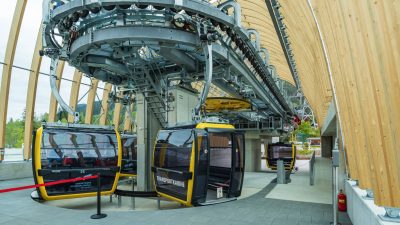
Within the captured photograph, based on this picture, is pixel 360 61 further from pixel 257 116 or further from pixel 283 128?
pixel 283 128

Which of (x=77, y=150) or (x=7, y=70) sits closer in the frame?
(x=77, y=150)

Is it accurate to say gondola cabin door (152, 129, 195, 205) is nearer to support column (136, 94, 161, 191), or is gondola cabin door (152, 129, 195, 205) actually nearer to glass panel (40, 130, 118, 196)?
glass panel (40, 130, 118, 196)

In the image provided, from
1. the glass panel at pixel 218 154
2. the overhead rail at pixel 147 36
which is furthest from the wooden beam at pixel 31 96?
the glass panel at pixel 218 154

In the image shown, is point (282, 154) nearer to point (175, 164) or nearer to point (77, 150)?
point (175, 164)

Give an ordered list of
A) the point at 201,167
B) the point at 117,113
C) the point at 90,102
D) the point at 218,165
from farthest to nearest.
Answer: the point at 117,113 < the point at 90,102 < the point at 218,165 < the point at 201,167

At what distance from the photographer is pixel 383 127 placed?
134 inches

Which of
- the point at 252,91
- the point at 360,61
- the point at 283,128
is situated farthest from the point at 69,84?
the point at 360,61

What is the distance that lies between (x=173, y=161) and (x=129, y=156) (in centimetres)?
673

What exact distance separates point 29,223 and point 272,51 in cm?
2413

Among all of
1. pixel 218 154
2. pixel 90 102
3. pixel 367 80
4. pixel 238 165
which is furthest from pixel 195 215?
pixel 90 102

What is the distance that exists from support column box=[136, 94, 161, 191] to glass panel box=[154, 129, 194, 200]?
2201 millimetres

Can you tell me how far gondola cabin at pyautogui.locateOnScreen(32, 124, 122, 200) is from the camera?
8070mm

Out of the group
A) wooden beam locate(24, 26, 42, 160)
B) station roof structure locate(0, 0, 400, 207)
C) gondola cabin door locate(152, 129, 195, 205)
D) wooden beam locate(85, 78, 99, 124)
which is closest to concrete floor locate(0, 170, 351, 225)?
gondola cabin door locate(152, 129, 195, 205)

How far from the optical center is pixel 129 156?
14.6 meters
